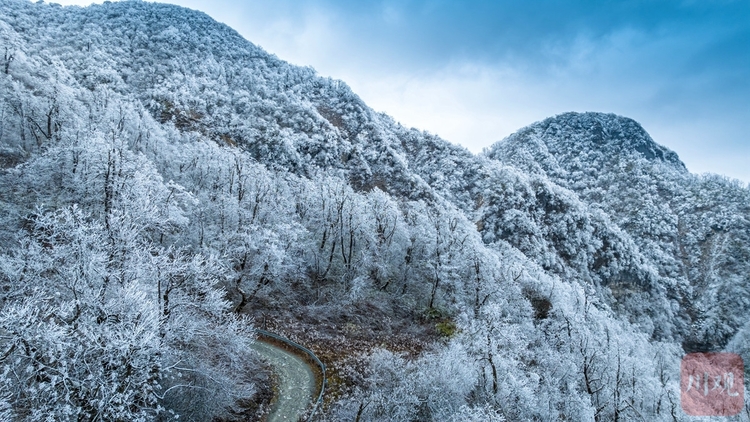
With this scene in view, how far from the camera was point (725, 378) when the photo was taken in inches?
1391

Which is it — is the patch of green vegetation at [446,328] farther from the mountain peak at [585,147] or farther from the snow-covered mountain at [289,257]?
the mountain peak at [585,147]

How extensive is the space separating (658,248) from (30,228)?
140m

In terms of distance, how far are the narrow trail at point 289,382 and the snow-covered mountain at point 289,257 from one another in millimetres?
1145

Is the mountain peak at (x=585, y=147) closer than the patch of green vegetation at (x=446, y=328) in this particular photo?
No

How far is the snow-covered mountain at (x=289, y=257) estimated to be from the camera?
14.5 metres

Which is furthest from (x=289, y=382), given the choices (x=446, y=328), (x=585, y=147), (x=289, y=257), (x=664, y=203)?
(x=585, y=147)

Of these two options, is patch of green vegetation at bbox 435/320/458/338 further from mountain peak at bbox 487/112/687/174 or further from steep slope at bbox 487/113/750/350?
mountain peak at bbox 487/112/687/174

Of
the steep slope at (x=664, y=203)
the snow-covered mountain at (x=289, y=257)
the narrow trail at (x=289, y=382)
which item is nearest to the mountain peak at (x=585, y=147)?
the steep slope at (x=664, y=203)

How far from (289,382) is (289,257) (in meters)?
14.6

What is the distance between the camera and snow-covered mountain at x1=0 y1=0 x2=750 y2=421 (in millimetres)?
14484

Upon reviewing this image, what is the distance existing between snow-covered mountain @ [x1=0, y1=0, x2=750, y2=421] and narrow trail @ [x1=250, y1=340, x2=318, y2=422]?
1.14 meters

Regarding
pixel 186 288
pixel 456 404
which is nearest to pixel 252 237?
pixel 186 288

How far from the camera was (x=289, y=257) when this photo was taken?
1339 inches

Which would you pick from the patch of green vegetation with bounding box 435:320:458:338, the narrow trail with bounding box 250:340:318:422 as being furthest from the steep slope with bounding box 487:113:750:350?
the narrow trail with bounding box 250:340:318:422
